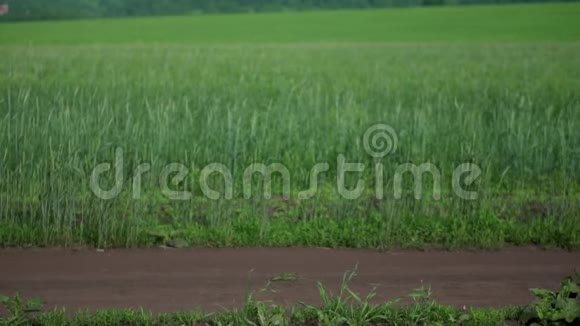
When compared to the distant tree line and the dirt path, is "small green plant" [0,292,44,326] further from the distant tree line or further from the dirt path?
the distant tree line

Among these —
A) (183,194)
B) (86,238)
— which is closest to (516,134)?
Answer: (183,194)

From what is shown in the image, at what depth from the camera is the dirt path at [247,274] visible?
524 cm

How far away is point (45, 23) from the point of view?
39281 millimetres

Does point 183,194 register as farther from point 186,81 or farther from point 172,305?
point 186,81

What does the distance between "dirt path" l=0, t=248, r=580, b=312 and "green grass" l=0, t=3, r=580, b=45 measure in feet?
74.0

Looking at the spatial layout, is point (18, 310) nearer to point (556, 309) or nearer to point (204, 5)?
point (556, 309)

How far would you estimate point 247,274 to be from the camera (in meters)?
5.70

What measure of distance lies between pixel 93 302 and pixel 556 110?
8.10 metres

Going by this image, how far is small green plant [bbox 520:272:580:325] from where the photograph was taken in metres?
4.35

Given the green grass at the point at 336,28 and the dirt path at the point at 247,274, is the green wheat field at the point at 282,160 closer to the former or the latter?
the dirt path at the point at 247,274
